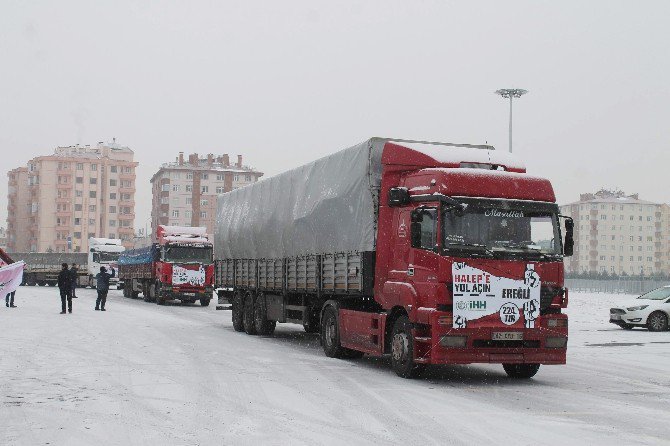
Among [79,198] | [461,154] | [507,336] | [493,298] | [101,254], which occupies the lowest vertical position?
[507,336]

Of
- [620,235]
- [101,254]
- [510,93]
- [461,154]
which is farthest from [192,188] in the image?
[461,154]

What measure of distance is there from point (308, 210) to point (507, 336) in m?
6.28

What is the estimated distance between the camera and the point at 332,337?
1569 cm

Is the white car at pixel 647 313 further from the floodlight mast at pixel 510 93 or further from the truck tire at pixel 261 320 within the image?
the floodlight mast at pixel 510 93

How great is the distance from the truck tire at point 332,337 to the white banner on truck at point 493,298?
3767 millimetres

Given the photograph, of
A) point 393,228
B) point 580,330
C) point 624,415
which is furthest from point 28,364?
point 580,330

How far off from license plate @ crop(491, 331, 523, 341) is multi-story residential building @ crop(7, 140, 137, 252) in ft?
458

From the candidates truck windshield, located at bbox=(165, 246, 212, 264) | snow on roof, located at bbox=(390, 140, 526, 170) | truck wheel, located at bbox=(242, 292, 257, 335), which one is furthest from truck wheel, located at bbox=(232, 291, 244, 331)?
truck windshield, located at bbox=(165, 246, 212, 264)

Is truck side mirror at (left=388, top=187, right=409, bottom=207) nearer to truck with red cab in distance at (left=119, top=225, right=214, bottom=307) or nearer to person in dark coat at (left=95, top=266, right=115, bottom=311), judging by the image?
person in dark coat at (left=95, top=266, right=115, bottom=311)

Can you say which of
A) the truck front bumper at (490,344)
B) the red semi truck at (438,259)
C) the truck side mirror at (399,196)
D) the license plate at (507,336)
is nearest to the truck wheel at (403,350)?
the red semi truck at (438,259)

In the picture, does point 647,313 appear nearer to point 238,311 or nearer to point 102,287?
point 238,311

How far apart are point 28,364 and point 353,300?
17.5ft

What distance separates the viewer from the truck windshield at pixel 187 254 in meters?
37.7

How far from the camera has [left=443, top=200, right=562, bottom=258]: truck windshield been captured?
12.2 m
